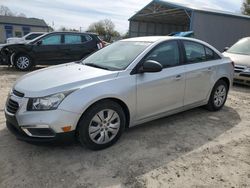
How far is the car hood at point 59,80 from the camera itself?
3303 mm

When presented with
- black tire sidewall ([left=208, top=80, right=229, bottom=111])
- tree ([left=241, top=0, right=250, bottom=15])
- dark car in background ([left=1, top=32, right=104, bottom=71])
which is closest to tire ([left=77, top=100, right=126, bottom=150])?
black tire sidewall ([left=208, top=80, right=229, bottom=111])

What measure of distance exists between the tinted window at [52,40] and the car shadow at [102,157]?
6959mm

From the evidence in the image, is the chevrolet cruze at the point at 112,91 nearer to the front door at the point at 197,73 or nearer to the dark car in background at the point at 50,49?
the front door at the point at 197,73

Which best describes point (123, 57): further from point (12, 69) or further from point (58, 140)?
point (12, 69)

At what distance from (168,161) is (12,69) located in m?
9.08

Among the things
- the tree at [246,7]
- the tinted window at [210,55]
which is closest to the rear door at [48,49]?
the tinted window at [210,55]

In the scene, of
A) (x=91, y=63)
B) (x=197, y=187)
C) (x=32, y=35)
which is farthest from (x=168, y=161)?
(x=32, y=35)

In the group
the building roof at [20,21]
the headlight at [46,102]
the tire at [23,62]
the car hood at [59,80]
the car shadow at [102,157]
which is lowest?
the car shadow at [102,157]

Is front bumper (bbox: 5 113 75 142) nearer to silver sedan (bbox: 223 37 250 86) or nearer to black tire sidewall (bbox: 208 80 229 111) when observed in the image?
black tire sidewall (bbox: 208 80 229 111)

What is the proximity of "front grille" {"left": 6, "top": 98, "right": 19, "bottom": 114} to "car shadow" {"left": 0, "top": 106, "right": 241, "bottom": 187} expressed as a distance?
57cm

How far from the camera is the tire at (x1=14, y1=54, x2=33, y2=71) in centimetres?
1014

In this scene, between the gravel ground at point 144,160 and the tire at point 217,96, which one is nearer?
the gravel ground at point 144,160

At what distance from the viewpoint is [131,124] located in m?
3.95

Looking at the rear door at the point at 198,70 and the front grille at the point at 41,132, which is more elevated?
the rear door at the point at 198,70
